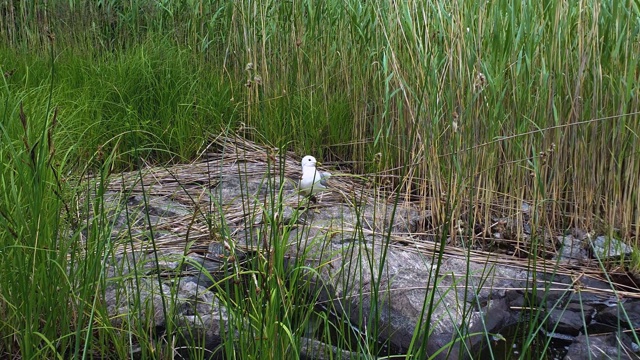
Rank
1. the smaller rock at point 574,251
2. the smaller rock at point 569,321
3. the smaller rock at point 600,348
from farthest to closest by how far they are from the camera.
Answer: the smaller rock at point 574,251 < the smaller rock at point 569,321 < the smaller rock at point 600,348

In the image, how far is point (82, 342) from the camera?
80.1 inches

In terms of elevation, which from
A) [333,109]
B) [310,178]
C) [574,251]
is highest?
[333,109]

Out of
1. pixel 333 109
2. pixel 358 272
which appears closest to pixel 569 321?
pixel 358 272

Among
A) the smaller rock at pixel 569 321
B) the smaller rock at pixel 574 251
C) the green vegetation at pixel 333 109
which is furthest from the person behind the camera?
the smaller rock at pixel 574 251

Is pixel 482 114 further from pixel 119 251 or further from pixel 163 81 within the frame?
pixel 163 81

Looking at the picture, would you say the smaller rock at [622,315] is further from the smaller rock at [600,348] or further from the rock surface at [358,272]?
the smaller rock at [600,348]

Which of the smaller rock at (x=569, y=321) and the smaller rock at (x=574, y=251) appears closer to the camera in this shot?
the smaller rock at (x=569, y=321)

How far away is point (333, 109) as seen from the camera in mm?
4082

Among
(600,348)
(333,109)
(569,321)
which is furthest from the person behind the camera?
(333,109)

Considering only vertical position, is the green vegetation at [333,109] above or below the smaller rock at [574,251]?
above

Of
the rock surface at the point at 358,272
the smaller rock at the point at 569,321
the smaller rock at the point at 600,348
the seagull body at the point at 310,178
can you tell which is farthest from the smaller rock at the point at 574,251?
the seagull body at the point at 310,178

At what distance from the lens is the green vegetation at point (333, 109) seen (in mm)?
1926

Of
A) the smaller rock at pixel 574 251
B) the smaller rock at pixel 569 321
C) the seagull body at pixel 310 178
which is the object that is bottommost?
the smaller rock at pixel 569 321

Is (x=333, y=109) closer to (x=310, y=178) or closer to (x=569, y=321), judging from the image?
(x=310, y=178)
